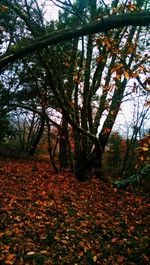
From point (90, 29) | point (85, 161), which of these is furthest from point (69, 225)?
point (85, 161)

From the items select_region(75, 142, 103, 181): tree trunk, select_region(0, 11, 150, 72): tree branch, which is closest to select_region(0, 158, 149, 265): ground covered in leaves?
select_region(75, 142, 103, 181): tree trunk

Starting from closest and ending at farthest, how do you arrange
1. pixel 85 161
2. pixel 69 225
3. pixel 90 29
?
pixel 90 29 < pixel 69 225 < pixel 85 161

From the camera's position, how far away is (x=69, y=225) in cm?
714

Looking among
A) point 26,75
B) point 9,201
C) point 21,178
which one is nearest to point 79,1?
point 21,178

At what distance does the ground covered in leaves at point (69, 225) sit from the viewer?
558 cm

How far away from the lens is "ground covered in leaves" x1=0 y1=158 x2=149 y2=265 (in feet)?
18.3

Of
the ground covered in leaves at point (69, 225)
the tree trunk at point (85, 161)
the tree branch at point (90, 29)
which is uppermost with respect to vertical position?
the tree branch at point (90, 29)

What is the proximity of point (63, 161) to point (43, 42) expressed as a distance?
40.9 ft

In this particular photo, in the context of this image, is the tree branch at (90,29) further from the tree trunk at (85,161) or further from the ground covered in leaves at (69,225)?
the tree trunk at (85,161)

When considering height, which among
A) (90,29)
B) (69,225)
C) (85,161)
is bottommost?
(69,225)

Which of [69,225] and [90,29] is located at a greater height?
[90,29]

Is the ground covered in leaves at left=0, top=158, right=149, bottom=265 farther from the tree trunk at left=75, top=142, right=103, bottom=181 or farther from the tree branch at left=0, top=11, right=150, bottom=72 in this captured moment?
the tree branch at left=0, top=11, right=150, bottom=72

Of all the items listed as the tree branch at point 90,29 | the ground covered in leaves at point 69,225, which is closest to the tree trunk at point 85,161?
the ground covered in leaves at point 69,225

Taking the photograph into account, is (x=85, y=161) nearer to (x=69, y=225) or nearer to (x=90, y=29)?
(x=69, y=225)
